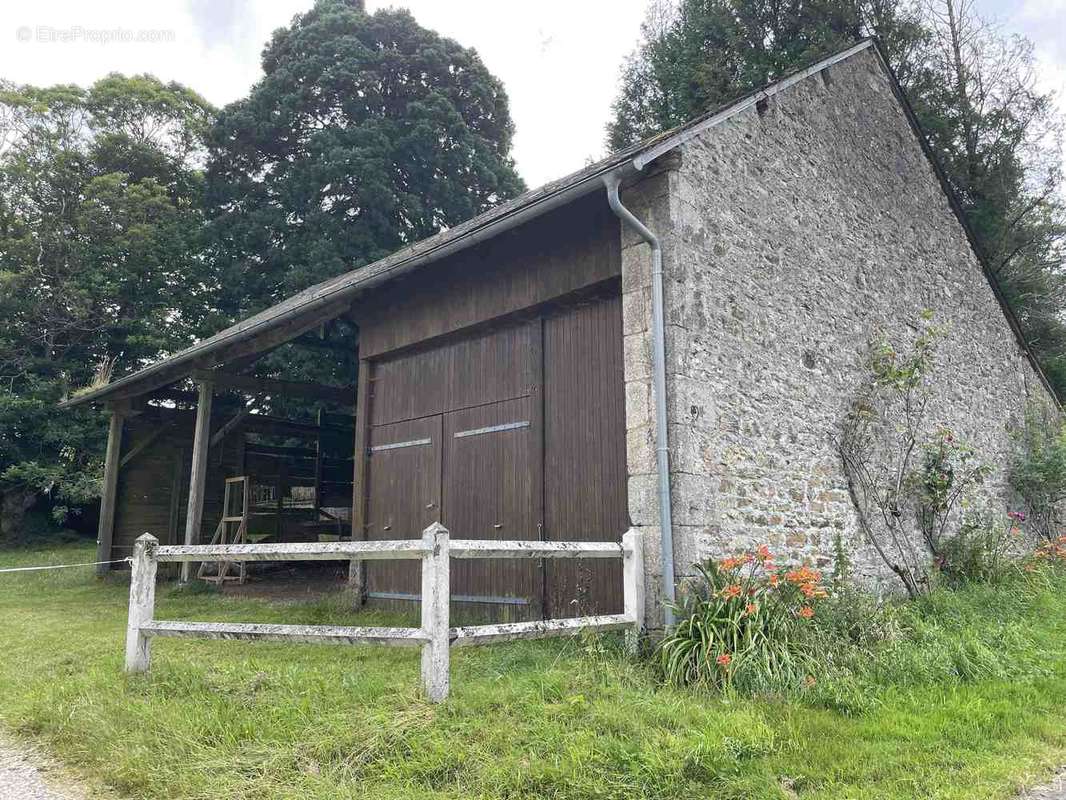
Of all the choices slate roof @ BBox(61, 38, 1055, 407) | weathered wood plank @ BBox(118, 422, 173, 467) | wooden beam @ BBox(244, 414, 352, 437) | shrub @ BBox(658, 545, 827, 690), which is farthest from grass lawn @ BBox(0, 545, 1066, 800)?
wooden beam @ BBox(244, 414, 352, 437)

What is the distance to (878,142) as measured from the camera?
897 cm

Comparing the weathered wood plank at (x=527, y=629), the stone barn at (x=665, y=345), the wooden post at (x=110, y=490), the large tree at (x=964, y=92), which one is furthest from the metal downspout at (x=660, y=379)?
the large tree at (x=964, y=92)

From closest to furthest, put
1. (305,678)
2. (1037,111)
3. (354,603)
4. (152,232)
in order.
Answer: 1. (305,678)
2. (354,603)
3. (1037,111)
4. (152,232)

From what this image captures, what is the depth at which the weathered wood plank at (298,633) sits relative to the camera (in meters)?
3.76

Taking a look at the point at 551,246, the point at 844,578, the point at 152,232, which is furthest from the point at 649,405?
the point at 152,232

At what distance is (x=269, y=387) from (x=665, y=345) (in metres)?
7.53

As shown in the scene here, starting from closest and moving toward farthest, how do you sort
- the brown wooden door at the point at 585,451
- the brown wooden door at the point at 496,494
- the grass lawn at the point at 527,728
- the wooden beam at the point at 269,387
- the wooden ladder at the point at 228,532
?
the grass lawn at the point at 527,728, the brown wooden door at the point at 585,451, the brown wooden door at the point at 496,494, the wooden beam at the point at 269,387, the wooden ladder at the point at 228,532

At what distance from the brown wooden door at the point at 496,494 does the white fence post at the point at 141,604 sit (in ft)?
9.08

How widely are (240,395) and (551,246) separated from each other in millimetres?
12071

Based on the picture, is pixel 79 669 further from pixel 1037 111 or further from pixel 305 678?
pixel 1037 111

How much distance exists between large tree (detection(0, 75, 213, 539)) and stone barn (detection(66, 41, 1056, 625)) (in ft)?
30.1

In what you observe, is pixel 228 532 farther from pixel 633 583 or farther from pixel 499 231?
pixel 633 583

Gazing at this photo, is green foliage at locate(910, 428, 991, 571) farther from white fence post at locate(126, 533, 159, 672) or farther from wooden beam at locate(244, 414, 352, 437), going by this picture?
wooden beam at locate(244, 414, 352, 437)

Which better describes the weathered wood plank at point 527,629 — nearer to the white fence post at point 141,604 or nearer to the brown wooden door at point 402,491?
the white fence post at point 141,604
